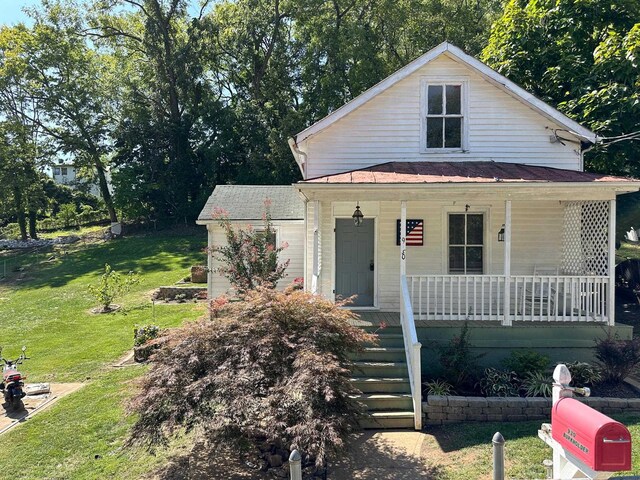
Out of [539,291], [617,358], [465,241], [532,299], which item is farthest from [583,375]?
[465,241]

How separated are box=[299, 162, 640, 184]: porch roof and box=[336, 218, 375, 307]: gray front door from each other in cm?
143

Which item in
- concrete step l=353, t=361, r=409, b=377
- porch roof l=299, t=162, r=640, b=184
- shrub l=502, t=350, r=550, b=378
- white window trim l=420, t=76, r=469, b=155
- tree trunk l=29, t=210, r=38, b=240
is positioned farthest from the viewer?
tree trunk l=29, t=210, r=38, b=240

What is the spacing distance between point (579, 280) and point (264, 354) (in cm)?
656

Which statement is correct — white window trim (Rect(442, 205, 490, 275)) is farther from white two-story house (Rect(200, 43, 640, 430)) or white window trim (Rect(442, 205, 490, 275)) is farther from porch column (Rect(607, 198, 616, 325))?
porch column (Rect(607, 198, 616, 325))

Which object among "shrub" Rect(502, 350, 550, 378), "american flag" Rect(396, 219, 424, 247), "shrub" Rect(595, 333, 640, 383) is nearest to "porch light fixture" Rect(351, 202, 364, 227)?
"american flag" Rect(396, 219, 424, 247)

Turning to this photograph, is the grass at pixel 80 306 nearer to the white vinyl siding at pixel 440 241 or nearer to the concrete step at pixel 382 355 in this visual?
the white vinyl siding at pixel 440 241

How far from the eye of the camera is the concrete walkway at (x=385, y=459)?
540 cm

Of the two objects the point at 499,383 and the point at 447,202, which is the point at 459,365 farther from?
the point at 447,202

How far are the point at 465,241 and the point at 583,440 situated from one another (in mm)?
6647

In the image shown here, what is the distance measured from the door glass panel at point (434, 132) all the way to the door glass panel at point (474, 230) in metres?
1.90

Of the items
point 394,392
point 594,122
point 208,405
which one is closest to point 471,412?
point 394,392

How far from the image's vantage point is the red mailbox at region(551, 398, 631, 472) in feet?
11.9

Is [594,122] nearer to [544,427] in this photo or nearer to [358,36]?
[544,427]

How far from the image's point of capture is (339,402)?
17.9 feet
